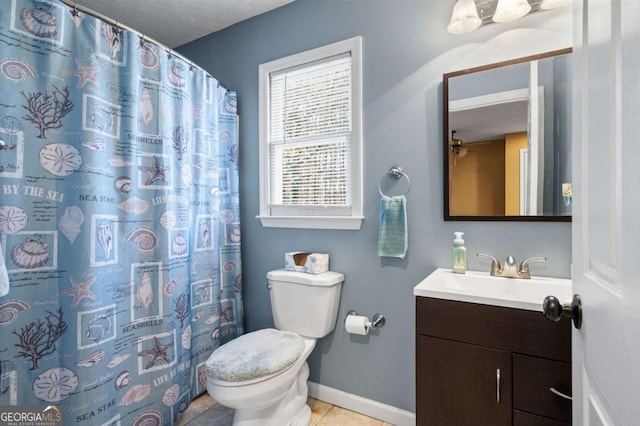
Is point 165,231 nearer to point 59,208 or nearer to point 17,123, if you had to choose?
point 59,208

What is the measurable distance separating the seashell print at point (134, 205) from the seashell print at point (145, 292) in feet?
1.03

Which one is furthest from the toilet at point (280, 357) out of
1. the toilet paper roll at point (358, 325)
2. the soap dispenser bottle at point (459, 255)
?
the soap dispenser bottle at point (459, 255)

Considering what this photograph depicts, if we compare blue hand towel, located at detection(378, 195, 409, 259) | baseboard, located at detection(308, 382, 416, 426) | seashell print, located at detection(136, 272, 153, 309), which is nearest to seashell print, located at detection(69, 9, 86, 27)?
seashell print, located at detection(136, 272, 153, 309)

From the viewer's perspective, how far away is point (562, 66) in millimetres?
1325

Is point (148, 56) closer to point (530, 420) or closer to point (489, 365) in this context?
point (489, 365)

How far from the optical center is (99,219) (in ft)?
4.62

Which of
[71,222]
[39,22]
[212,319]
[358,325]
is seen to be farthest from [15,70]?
[358,325]

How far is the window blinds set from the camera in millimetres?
1869

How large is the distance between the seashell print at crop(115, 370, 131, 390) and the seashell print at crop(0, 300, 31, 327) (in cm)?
50

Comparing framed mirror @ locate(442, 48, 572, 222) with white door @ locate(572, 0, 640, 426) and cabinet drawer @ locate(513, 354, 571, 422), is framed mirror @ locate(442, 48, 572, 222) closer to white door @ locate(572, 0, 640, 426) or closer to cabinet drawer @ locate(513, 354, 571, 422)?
cabinet drawer @ locate(513, 354, 571, 422)

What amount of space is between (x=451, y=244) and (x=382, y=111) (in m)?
0.77

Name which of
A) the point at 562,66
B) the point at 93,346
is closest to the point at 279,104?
the point at 562,66

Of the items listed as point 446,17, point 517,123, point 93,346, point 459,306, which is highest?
point 446,17

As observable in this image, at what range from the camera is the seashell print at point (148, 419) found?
1538 mm
